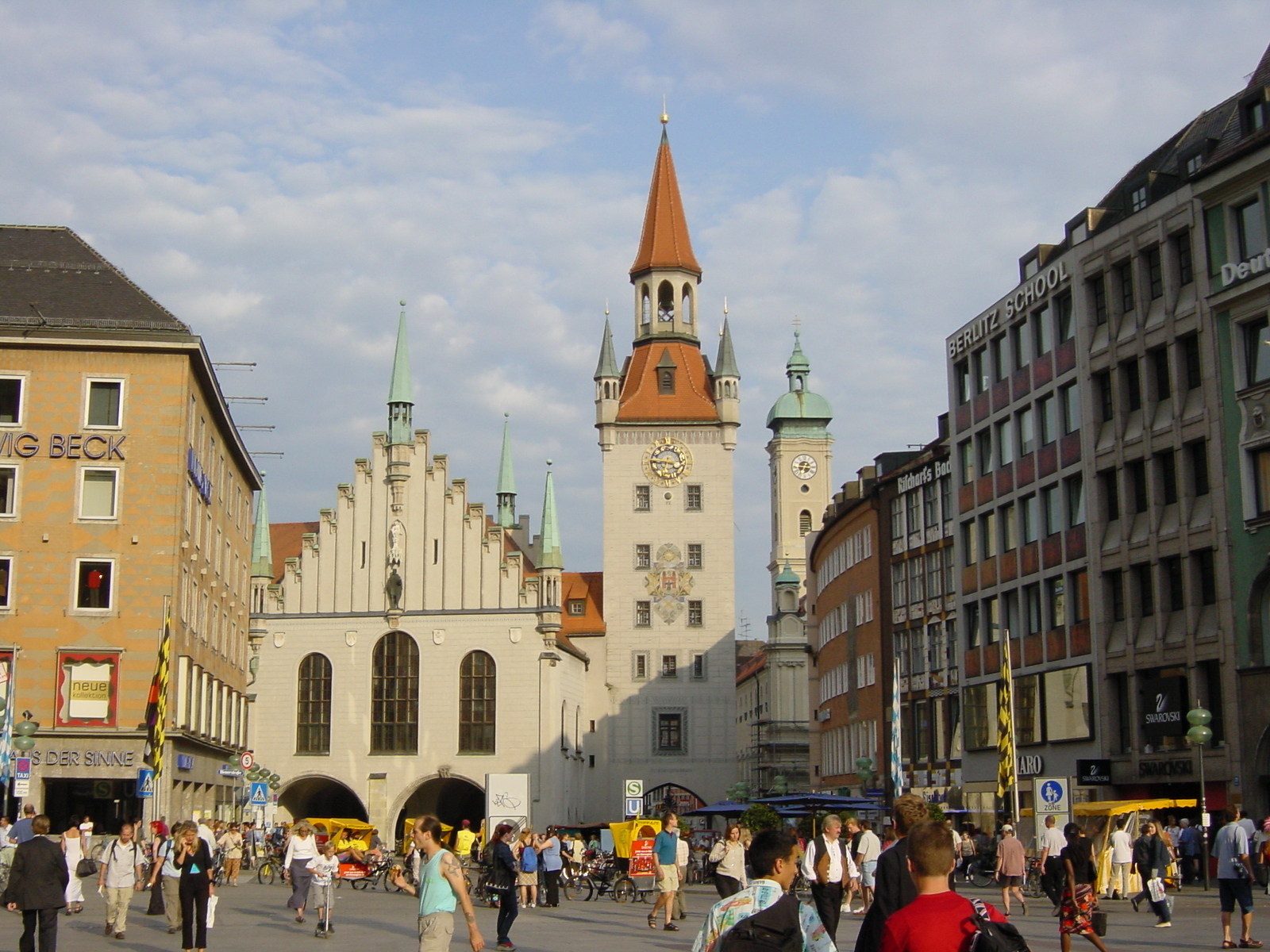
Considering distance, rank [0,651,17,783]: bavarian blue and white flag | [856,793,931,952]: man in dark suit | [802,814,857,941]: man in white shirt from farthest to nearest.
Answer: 1. [0,651,17,783]: bavarian blue and white flag
2. [802,814,857,941]: man in white shirt
3. [856,793,931,952]: man in dark suit

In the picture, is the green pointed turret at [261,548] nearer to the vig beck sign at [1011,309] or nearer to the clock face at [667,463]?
the clock face at [667,463]

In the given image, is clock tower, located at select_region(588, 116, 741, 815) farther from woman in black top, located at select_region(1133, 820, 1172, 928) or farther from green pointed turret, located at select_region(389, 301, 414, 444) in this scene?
woman in black top, located at select_region(1133, 820, 1172, 928)

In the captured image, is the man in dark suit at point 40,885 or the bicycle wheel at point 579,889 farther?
the bicycle wheel at point 579,889

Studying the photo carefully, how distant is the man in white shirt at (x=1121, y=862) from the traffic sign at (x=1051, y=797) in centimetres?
241

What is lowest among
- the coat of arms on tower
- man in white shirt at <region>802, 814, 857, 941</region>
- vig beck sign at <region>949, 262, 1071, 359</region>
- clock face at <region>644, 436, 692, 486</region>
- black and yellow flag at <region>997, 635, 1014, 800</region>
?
man in white shirt at <region>802, 814, 857, 941</region>

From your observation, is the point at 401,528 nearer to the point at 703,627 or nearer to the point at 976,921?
the point at 703,627

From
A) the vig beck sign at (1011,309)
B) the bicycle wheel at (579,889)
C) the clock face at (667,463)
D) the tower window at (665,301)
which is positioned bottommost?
the bicycle wheel at (579,889)

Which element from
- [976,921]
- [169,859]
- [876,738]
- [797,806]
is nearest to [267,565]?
[876,738]

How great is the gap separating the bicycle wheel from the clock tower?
44086 mm

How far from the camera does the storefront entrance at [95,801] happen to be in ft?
131

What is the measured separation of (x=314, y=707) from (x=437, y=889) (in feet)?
211

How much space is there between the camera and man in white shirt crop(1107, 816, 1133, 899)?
26.5 metres

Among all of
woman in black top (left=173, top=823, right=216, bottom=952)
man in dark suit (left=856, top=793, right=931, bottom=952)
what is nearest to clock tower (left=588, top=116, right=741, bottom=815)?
woman in black top (left=173, top=823, right=216, bottom=952)

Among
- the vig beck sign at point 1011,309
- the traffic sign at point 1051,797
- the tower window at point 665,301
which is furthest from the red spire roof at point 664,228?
the traffic sign at point 1051,797
